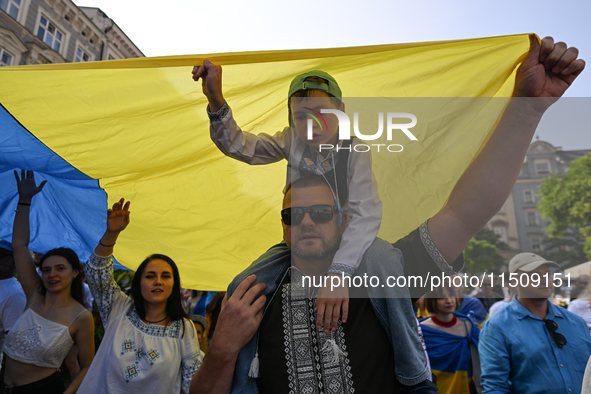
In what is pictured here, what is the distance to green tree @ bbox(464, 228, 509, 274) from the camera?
1807mm

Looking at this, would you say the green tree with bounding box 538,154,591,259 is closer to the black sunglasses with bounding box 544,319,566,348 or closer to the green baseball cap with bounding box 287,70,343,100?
the green baseball cap with bounding box 287,70,343,100

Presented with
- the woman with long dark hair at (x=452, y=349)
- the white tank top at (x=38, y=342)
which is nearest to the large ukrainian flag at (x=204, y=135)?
the white tank top at (x=38, y=342)

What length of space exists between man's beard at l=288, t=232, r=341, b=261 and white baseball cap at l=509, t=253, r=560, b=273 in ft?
2.88

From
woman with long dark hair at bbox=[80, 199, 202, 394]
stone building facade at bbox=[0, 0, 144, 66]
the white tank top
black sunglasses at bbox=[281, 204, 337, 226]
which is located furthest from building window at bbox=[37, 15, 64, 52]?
black sunglasses at bbox=[281, 204, 337, 226]

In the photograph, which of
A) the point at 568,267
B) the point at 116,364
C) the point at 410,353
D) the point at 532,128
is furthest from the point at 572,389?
the point at 116,364

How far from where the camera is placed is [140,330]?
9.27ft

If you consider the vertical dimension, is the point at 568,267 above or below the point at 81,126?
below

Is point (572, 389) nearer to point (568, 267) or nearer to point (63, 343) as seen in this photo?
point (568, 267)

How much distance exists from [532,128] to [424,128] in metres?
0.48

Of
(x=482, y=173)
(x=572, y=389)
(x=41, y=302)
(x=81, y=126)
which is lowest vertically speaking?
(x=572, y=389)

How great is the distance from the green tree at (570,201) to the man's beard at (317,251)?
3.32 feet

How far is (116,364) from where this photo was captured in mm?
2605

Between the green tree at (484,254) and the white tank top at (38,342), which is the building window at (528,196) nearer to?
the green tree at (484,254)

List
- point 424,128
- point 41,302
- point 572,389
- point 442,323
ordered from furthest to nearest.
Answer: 1. point 442,323
2. point 41,302
3. point 572,389
4. point 424,128
